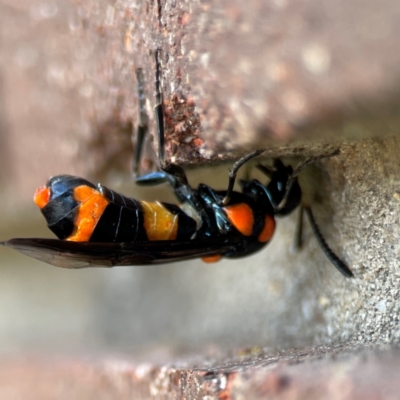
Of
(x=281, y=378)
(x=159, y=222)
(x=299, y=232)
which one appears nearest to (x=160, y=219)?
(x=159, y=222)

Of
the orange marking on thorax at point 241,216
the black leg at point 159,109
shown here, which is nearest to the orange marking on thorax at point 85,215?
the black leg at point 159,109

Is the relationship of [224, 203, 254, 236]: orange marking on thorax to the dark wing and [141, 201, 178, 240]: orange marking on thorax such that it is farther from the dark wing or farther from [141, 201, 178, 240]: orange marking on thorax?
[141, 201, 178, 240]: orange marking on thorax

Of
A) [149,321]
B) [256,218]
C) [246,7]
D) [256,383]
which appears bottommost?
[149,321]

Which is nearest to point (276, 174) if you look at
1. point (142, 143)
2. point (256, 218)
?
point (256, 218)

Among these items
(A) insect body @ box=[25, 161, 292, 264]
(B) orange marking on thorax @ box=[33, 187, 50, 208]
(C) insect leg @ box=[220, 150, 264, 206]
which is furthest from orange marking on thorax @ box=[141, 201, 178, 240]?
(B) orange marking on thorax @ box=[33, 187, 50, 208]

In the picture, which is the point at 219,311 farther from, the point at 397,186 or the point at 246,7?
the point at 246,7

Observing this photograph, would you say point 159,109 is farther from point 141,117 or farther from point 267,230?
point 267,230

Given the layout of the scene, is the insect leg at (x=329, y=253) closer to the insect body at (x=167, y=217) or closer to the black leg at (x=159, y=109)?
the insect body at (x=167, y=217)
